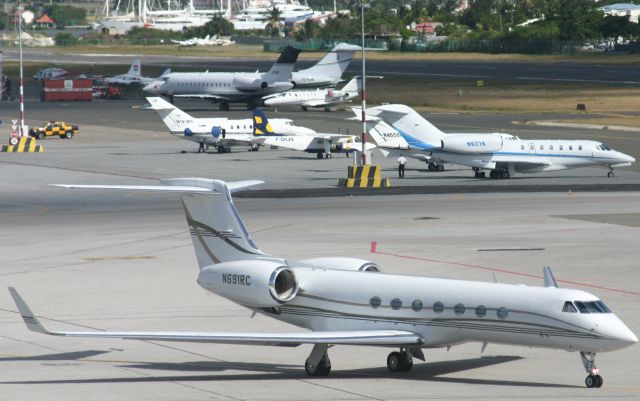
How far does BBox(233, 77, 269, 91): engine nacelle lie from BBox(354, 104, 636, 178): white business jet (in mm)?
57660

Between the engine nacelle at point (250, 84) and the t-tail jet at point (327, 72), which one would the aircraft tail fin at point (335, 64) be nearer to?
the t-tail jet at point (327, 72)

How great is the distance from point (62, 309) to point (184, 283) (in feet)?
16.2

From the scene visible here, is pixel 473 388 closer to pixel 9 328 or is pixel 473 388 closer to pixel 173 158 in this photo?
pixel 9 328

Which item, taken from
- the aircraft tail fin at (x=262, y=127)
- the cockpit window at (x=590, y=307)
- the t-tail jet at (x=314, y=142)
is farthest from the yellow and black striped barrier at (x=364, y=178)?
the cockpit window at (x=590, y=307)

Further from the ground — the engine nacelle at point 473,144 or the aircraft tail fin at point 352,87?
the engine nacelle at point 473,144

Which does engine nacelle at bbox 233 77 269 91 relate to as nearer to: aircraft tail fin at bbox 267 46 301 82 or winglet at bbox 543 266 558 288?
aircraft tail fin at bbox 267 46 301 82

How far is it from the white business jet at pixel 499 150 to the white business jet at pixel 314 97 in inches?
2193

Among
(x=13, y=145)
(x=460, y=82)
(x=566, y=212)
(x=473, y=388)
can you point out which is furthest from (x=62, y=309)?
(x=460, y=82)

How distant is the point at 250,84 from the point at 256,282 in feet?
331

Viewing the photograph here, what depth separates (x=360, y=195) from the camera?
63.6 metres

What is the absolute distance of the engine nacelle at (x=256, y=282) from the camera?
27.5 meters

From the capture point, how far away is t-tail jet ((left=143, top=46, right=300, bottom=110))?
12738 centimetres

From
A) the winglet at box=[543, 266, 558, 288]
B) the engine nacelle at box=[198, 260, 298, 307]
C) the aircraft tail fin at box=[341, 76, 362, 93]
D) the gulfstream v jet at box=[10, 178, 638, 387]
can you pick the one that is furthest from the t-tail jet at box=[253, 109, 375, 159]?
the winglet at box=[543, 266, 558, 288]

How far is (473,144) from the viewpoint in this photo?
69062 mm
